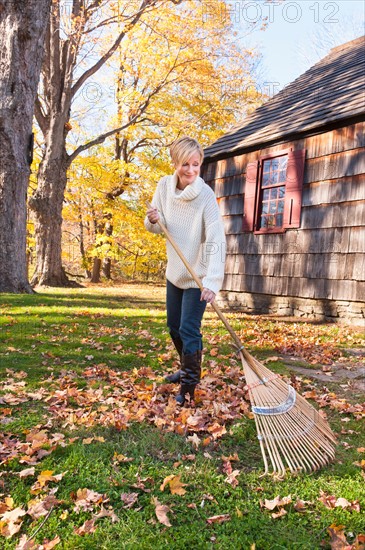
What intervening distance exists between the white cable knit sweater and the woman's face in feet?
0.17

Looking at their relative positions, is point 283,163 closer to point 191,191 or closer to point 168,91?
point 191,191

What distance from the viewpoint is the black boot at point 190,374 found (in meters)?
3.53

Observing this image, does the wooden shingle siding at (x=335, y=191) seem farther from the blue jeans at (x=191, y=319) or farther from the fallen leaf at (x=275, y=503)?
the fallen leaf at (x=275, y=503)

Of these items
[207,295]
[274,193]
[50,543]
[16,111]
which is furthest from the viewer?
[274,193]

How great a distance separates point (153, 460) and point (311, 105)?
886 cm

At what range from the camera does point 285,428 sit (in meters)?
2.86

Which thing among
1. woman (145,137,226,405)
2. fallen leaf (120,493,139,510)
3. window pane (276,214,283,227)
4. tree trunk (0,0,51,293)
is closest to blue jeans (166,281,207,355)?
woman (145,137,226,405)

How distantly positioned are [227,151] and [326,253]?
12.0ft

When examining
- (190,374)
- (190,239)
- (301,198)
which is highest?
(301,198)

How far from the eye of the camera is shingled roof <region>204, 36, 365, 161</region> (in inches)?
336

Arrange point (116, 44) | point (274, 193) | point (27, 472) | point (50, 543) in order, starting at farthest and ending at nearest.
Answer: point (116, 44), point (274, 193), point (27, 472), point (50, 543)

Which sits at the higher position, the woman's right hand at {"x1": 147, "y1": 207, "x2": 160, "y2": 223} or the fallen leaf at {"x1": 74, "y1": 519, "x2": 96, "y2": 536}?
the woman's right hand at {"x1": 147, "y1": 207, "x2": 160, "y2": 223}

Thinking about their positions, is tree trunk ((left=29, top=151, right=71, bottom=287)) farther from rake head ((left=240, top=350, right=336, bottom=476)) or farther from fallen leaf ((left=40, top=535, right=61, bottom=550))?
fallen leaf ((left=40, top=535, right=61, bottom=550))

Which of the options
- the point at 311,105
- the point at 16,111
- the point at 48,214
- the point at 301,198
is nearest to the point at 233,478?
the point at 301,198
